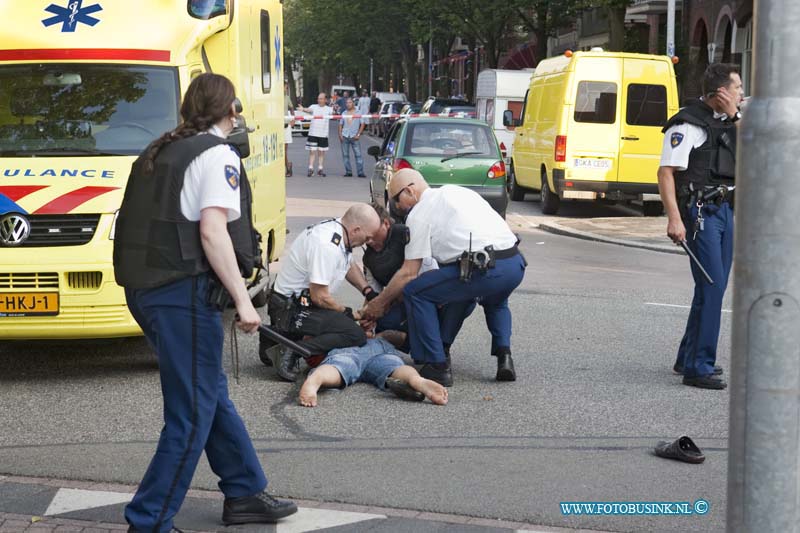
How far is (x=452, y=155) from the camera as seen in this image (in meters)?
18.2

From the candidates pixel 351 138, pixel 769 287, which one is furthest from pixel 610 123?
pixel 769 287

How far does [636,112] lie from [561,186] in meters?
1.59

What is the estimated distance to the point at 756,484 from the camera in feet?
11.0

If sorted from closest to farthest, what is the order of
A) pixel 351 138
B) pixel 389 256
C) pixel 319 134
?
pixel 389 256
pixel 319 134
pixel 351 138

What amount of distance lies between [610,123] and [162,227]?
16.4 m

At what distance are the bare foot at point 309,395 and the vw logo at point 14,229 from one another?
1.92 metres

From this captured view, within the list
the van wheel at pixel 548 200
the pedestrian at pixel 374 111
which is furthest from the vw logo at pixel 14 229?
the pedestrian at pixel 374 111

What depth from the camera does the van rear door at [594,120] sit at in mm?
20484

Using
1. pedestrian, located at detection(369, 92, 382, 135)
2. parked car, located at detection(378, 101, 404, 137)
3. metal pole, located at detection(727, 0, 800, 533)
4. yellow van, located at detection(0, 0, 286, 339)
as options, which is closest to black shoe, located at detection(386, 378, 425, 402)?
yellow van, located at detection(0, 0, 286, 339)

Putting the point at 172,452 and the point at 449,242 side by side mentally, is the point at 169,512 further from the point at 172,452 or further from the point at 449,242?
the point at 449,242

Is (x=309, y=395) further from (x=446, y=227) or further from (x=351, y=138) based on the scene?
(x=351, y=138)

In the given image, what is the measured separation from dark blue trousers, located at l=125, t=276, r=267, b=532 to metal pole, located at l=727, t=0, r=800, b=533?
2.07 m

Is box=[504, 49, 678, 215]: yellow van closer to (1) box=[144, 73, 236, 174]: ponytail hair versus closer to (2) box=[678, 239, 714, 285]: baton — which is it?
(2) box=[678, 239, 714, 285]: baton

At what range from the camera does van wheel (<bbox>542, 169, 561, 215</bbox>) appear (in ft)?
71.3
